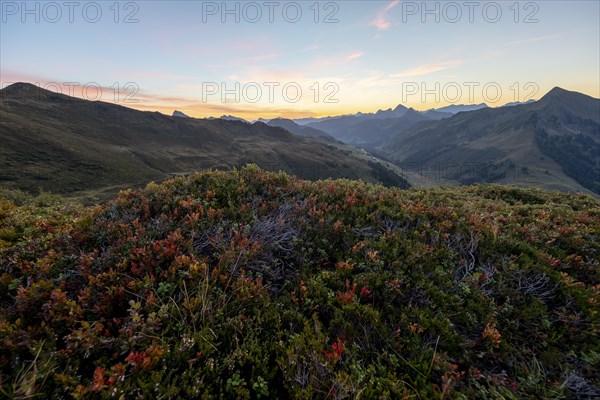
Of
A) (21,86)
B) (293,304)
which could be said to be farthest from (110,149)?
(293,304)

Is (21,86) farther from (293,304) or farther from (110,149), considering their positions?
(293,304)

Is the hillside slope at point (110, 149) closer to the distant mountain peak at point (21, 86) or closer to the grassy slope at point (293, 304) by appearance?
the distant mountain peak at point (21, 86)

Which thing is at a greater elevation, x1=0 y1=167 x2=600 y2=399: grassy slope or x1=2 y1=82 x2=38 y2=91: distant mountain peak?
x1=2 y1=82 x2=38 y2=91: distant mountain peak

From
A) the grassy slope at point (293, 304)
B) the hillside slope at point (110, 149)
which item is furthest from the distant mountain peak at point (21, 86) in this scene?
the grassy slope at point (293, 304)

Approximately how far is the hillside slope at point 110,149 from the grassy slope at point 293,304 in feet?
271

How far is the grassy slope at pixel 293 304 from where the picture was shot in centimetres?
315

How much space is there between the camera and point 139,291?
3988mm

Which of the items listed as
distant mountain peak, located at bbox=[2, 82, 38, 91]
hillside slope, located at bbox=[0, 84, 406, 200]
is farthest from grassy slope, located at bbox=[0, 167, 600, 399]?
distant mountain peak, located at bbox=[2, 82, 38, 91]

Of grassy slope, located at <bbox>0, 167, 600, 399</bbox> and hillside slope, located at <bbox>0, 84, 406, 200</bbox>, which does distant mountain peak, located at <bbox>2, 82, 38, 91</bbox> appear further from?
grassy slope, located at <bbox>0, 167, 600, 399</bbox>

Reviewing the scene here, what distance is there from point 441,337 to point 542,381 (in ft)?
4.00

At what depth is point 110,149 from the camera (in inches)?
4313

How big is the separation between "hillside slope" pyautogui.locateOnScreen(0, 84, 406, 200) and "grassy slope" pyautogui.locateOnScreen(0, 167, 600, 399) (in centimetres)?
8274

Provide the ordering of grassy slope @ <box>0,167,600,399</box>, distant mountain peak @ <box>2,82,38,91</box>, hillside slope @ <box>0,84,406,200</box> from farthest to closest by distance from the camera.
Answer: distant mountain peak @ <box>2,82,38,91</box>, hillside slope @ <box>0,84,406,200</box>, grassy slope @ <box>0,167,600,399</box>

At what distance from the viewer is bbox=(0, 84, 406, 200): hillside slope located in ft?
250
